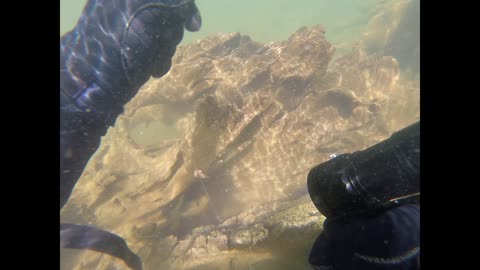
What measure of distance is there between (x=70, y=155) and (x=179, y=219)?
345 cm

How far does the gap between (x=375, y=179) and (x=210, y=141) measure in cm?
397

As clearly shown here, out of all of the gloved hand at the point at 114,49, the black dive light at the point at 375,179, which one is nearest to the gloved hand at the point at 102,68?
the gloved hand at the point at 114,49

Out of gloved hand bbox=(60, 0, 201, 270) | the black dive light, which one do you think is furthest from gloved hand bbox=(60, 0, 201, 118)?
the black dive light

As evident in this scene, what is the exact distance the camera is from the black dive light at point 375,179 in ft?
6.00

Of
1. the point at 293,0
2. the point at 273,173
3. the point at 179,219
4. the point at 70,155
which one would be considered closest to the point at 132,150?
the point at 179,219

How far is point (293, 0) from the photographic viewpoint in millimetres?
60656

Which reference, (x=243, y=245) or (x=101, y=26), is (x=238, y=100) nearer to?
(x=243, y=245)

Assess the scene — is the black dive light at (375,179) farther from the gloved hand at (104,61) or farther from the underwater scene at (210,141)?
the gloved hand at (104,61)

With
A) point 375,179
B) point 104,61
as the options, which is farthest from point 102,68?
point 375,179

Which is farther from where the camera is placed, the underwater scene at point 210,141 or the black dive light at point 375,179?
the underwater scene at point 210,141

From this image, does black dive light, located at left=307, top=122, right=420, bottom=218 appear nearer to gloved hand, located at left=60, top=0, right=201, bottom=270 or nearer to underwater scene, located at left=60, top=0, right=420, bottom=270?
underwater scene, located at left=60, top=0, right=420, bottom=270

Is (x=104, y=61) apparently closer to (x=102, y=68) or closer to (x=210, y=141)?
(x=102, y=68)
